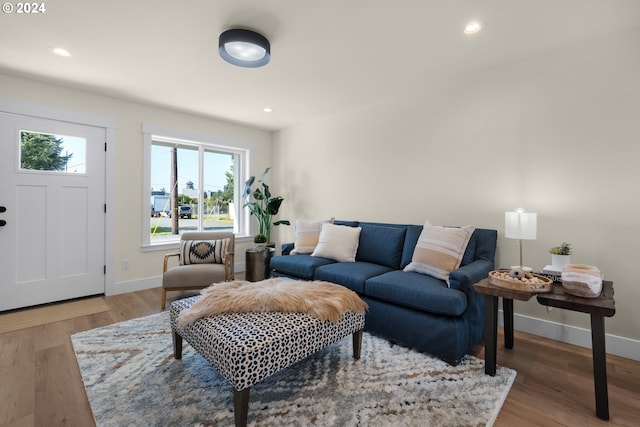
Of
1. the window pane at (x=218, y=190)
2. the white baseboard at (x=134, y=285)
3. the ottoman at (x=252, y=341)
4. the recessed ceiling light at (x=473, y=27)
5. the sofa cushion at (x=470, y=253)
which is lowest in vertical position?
the white baseboard at (x=134, y=285)

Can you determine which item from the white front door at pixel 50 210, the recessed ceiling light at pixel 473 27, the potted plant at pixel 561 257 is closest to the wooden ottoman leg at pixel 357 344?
→ the potted plant at pixel 561 257

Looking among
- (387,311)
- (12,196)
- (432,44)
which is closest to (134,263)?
(12,196)

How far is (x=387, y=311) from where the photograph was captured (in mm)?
2383

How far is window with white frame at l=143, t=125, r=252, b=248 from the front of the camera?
403 centimetres

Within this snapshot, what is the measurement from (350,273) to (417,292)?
707 millimetres

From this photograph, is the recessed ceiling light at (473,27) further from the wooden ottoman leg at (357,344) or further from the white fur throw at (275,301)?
the wooden ottoman leg at (357,344)

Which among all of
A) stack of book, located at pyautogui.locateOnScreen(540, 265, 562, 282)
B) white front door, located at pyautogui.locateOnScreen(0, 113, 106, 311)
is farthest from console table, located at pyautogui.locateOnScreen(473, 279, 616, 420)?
white front door, located at pyautogui.locateOnScreen(0, 113, 106, 311)

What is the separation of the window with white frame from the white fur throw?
258 cm

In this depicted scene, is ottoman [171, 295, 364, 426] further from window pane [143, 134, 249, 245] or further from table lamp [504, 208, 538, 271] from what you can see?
window pane [143, 134, 249, 245]

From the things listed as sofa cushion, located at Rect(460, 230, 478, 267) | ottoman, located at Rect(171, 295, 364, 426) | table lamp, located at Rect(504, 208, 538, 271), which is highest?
table lamp, located at Rect(504, 208, 538, 271)

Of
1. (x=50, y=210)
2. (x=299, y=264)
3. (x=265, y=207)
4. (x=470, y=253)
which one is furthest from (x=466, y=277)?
(x=50, y=210)

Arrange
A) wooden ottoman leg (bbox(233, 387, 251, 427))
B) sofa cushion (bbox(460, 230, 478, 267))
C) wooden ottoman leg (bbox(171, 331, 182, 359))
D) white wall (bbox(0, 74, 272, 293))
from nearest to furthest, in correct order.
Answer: wooden ottoman leg (bbox(233, 387, 251, 427)) < wooden ottoman leg (bbox(171, 331, 182, 359)) < sofa cushion (bbox(460, 230, 478, 267)) < white wall (bbox(0, 74, 272, 293))

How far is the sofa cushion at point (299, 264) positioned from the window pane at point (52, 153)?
2.55m

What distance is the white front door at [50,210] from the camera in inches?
119
